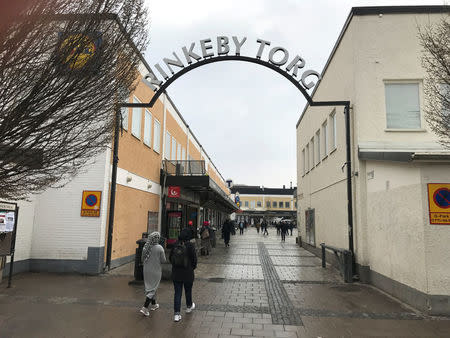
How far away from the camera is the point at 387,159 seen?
8500 mm

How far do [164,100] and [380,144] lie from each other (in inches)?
427

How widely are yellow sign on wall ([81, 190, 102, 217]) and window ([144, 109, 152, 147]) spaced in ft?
15.0

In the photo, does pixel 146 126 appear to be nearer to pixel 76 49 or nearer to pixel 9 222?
pixel 9 222

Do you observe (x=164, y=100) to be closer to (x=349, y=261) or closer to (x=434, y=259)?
(x=349, y=261)

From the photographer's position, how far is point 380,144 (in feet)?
34.9

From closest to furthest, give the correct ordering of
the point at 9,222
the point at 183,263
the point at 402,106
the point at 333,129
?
the point at 183,263, the point at 9,222, the point at 402,106, the point at 333,129

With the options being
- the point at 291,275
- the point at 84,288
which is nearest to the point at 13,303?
the point at 84,288

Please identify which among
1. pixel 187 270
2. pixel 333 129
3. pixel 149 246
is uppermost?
pixel 333 129

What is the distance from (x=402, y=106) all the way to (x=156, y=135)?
410 inches

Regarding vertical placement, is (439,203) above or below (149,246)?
above

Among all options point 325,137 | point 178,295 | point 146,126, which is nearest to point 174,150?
point 146,126

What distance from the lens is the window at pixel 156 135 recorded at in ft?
53.3

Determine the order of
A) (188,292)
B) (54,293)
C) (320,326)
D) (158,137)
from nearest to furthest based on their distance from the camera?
1. (320,326)
2. (188,292)
3. (54,293)
4. (158,137)

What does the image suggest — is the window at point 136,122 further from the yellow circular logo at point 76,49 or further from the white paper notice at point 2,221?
the yellow circular logo at point 76,49
